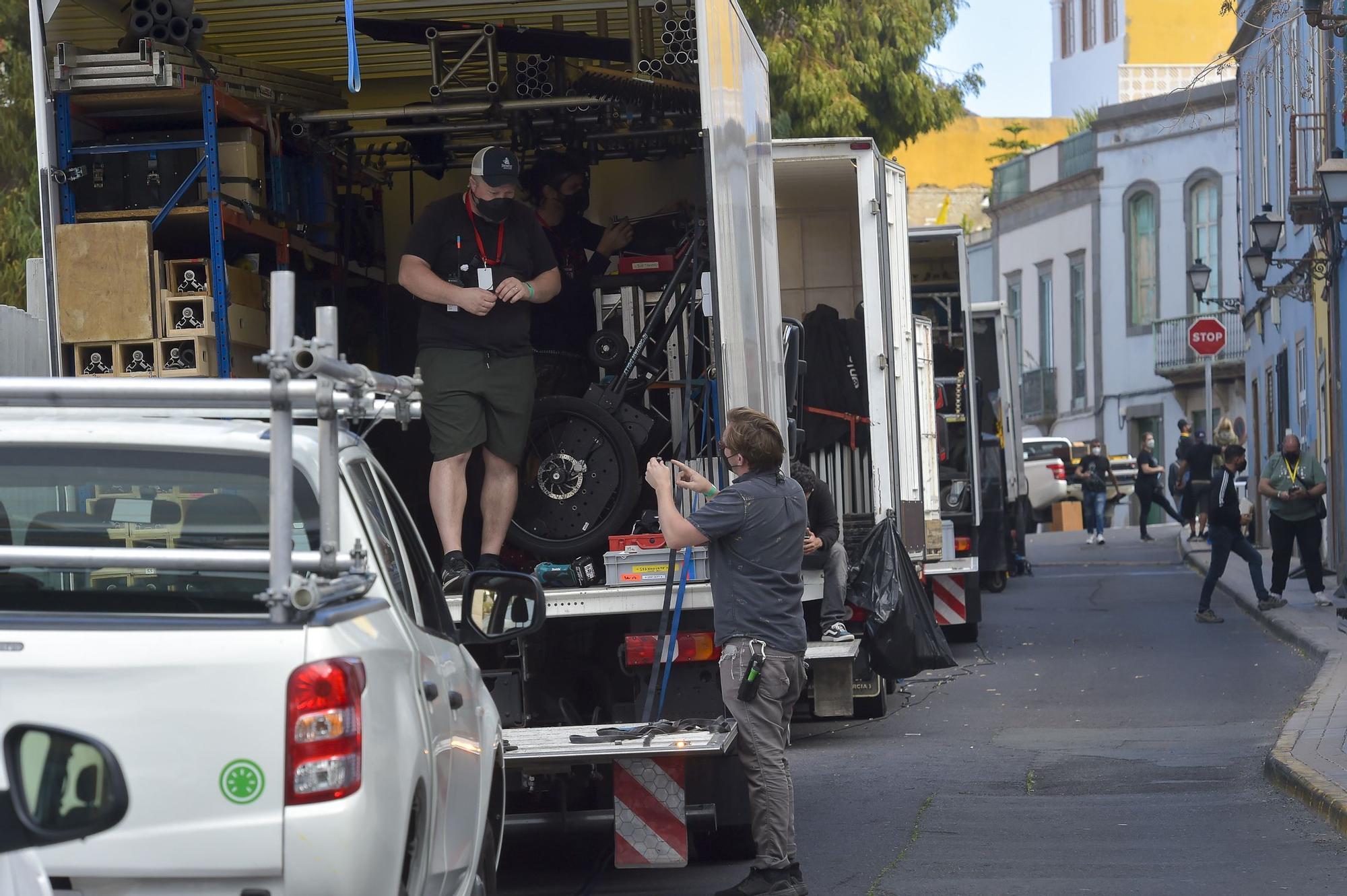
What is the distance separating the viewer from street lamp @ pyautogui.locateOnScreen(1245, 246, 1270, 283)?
22906 millimetres

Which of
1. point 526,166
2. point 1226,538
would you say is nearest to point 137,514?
point 526,166

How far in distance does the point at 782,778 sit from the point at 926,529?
7.46 m

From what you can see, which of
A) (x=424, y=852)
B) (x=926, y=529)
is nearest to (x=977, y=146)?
(x=926, y=529)

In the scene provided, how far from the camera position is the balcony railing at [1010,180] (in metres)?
50.7

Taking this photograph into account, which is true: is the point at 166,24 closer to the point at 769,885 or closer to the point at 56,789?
the point at 769,885

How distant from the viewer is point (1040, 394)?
49.8 metres

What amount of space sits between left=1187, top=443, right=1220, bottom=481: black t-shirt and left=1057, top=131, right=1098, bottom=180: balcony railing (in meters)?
24.8

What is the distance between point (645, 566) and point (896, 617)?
4.08 m

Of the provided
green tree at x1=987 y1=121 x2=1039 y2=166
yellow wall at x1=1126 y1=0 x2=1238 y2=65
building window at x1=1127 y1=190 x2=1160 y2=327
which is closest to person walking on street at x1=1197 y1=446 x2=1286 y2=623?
building window at x1=1127 y1=190 x2=1160 y2=327

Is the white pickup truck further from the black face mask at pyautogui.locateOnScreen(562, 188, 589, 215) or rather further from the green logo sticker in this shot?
the black face mask at pyautogui.locateOnScreen(562, 188, 589, 215)

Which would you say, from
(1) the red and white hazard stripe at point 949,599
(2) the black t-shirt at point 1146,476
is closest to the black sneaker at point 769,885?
(1) the red and white hazard stripe at point 949,599

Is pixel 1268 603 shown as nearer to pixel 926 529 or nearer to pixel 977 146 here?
pixel 926 529

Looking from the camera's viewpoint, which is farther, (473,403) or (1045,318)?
(1045,318)

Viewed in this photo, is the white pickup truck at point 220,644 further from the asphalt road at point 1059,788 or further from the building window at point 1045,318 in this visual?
the building window at point 1045,318
